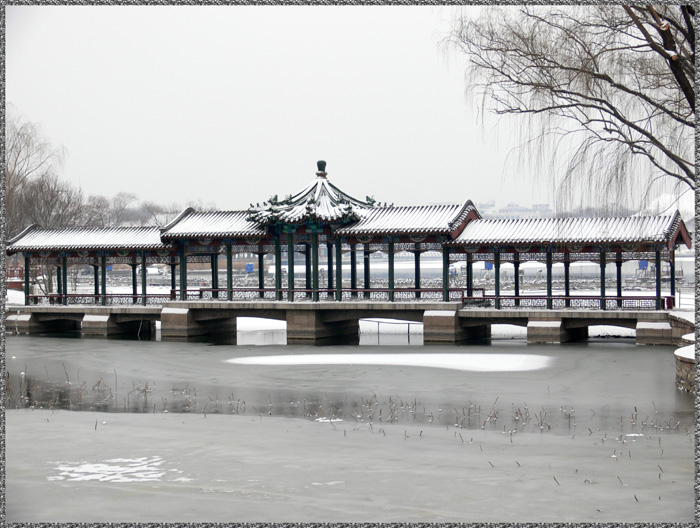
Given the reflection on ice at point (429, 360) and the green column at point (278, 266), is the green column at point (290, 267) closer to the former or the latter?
the green column at point (278, 266)

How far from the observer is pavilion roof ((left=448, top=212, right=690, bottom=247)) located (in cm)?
2714

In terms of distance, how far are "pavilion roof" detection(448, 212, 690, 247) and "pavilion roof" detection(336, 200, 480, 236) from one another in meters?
0.67

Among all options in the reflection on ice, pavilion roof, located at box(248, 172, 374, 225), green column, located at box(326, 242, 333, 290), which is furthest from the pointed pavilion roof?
the reflection on ice

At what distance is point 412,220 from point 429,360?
29.6 ft

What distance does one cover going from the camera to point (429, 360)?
22.8 metres

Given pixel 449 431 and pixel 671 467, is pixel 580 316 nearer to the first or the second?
pixel 449 431

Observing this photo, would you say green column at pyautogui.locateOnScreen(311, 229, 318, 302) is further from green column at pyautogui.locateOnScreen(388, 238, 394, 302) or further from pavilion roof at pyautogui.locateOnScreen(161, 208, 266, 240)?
green column at pyautogui.locateOnScreen(388, 238, 394, 302)

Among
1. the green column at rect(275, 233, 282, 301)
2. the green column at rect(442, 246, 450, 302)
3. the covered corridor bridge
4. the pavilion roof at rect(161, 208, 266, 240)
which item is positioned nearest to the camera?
the covered corridor bridge

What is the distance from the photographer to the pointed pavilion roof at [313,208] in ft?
101

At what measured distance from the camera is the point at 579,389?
17578 millimetres

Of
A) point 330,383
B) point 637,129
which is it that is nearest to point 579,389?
point 330,383

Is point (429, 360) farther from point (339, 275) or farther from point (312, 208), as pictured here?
point (312, 208)

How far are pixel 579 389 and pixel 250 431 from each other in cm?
803

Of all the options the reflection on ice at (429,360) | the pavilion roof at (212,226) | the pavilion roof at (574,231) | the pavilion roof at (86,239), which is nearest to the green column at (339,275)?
the pavilion roof at (212,226)
